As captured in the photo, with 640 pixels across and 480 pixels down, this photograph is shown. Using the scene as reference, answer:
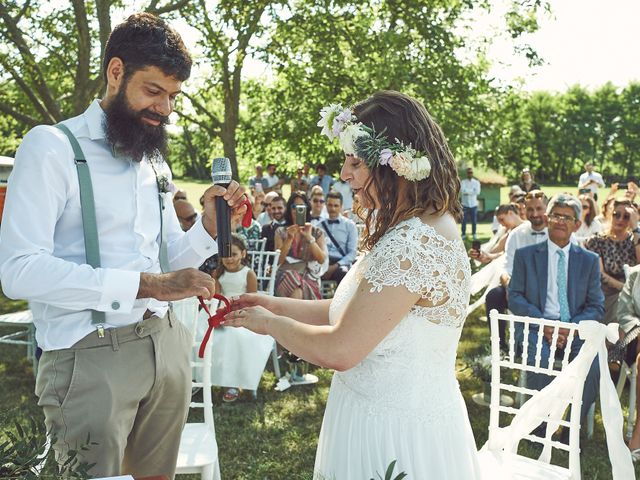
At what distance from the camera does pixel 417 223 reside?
2096mm

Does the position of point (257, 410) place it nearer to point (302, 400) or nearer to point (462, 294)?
point (302, 400)

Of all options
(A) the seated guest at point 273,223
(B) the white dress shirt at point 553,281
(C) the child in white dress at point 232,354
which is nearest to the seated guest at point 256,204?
A: (A) the seated guest at point 273,223

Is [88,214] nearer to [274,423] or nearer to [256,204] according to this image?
[274,423]

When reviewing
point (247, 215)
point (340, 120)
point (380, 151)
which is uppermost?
point (340, 120)

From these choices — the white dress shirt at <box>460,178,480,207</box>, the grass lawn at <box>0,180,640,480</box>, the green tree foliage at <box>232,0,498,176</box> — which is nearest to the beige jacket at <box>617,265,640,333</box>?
the grass lawn at <box>0,180,640,480</box>

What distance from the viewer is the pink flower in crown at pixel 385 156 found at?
2018 mm

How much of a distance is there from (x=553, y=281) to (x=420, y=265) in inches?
146

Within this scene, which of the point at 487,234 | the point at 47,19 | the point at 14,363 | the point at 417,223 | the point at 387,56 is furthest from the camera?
the point at 487,234

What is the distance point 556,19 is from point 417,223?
10.5m

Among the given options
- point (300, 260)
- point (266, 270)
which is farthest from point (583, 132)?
point (266, 270)

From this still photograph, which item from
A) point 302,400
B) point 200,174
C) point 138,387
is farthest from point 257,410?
point 200,174

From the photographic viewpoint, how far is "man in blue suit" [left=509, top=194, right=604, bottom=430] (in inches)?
204

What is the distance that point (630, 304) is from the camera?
5.21 m

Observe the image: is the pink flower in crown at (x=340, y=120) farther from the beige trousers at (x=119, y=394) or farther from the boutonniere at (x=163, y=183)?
the beige trousers at (x=119, y=394)
